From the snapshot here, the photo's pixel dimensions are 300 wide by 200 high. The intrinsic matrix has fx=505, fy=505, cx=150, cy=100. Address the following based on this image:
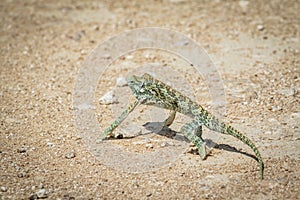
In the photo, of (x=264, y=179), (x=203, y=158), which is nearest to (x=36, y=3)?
(x=203, y=158)

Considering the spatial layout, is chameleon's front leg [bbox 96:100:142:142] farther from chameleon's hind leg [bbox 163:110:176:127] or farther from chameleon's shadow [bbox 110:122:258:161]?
chameleon's hind leg [bbox 163:110:176:127]

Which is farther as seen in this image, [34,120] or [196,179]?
[34,120]

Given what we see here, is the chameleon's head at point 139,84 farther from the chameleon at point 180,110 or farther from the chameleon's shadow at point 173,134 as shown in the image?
the chameleon's shadow at point 173,134

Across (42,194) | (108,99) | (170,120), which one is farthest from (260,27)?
(42,194)

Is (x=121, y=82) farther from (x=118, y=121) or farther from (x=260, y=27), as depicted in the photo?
(x=260, y=27)

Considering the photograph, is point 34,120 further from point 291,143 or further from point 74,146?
point 291,143

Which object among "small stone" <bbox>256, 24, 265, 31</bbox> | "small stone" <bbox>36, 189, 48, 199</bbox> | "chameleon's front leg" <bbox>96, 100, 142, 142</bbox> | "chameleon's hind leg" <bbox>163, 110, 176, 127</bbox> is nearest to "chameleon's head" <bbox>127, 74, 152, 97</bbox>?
"chameleon's front leg" <bbox>96, 100, 142, 142</bbox>
